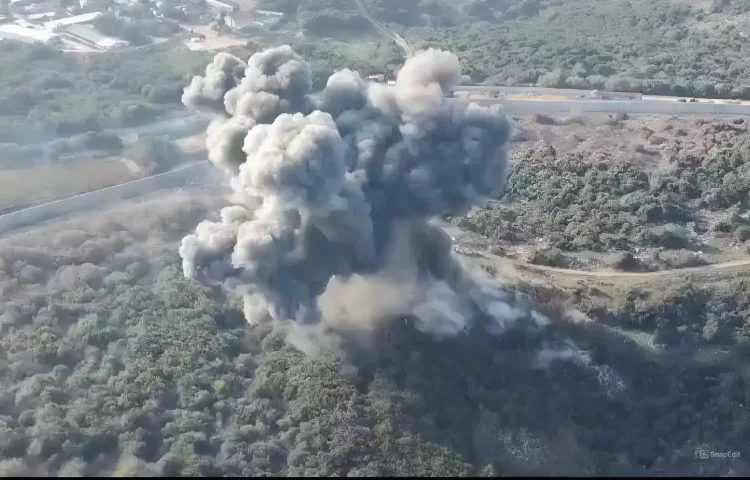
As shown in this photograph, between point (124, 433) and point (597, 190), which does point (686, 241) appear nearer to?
point (597, 190)

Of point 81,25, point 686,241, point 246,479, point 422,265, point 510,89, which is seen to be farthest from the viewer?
point 81,25

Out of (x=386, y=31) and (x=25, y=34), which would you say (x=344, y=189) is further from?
(x=386, y=31)

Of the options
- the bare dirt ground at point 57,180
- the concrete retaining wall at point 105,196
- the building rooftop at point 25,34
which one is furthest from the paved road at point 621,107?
the building rooftop at point 25,34

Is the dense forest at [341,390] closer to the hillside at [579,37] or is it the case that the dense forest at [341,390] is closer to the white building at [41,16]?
the hillside at [579,37]

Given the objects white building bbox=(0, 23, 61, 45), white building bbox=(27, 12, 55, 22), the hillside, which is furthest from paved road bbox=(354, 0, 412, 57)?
white building bbox=(27, 12, 55, 22)

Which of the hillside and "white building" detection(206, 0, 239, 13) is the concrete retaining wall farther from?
"white building" detection(206, 0, 239, 13)

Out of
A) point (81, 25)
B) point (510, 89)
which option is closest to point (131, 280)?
point (510, 89)

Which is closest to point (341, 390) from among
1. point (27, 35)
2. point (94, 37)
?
point (94, 37)
